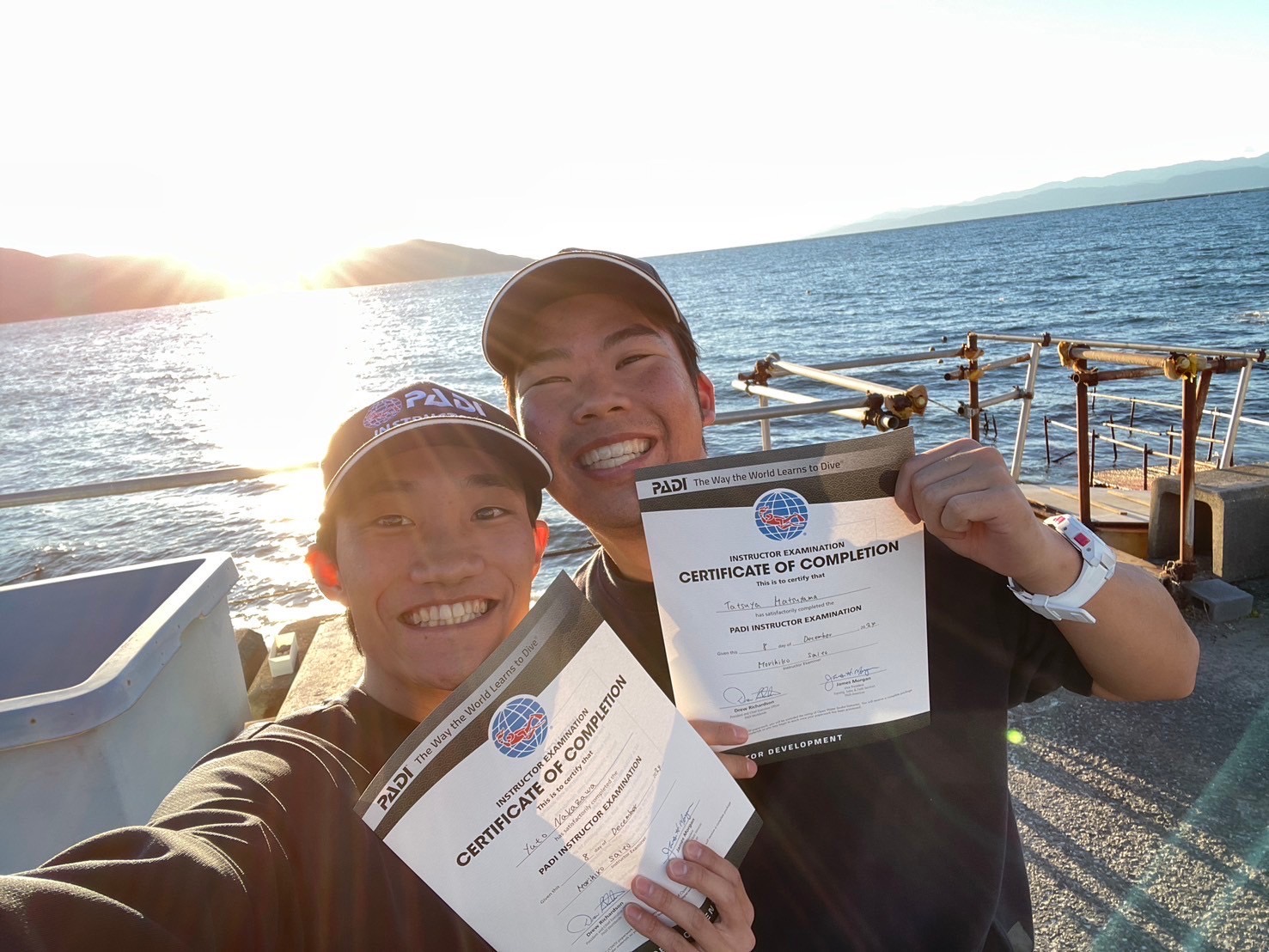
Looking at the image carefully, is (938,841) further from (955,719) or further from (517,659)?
(517,659)

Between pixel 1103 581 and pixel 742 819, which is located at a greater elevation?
pixel 1103 581

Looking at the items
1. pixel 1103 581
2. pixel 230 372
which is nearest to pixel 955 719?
pixel 1103 581

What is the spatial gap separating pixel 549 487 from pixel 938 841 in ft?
3.62

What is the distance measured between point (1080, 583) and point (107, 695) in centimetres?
229

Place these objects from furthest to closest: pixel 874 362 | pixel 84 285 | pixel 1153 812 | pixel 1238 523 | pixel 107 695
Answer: pixel 84 285 → pixel 874 362 → pixel 1238 523 → pixel 1153 812 → pixel 107 695

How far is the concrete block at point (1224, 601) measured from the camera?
393 cm

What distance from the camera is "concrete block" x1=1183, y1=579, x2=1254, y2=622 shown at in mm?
3930

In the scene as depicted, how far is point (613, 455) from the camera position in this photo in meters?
1.89

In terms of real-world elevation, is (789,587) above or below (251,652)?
above

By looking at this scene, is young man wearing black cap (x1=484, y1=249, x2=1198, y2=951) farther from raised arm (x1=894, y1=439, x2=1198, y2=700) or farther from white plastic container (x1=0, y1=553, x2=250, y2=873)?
white plastic container (x1=0, y1=553, x2=250, y2=873)

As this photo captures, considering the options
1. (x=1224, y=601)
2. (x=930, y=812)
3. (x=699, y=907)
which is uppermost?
(x=699, y=907)

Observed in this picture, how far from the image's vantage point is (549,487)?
75.7 inches
